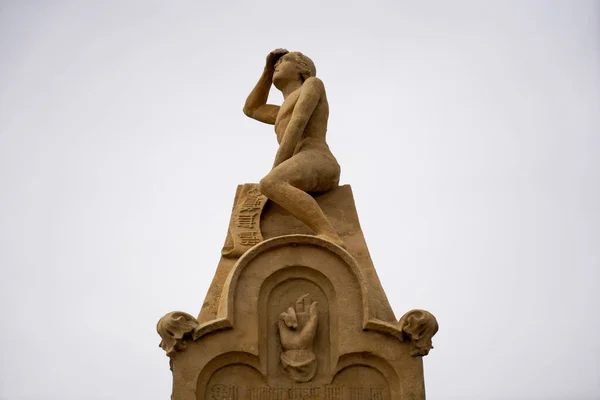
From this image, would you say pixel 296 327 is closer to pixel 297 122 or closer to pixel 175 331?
pixel 175 331

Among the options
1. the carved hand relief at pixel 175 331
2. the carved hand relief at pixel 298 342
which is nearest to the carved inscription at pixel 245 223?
the carved hand relief at pixel 298 342

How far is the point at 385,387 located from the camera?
11.3 metres

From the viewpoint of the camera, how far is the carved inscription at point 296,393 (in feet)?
36.5

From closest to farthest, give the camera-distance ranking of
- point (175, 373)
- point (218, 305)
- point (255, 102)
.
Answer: point (175, 373), point (218, 305), point (255, 102)

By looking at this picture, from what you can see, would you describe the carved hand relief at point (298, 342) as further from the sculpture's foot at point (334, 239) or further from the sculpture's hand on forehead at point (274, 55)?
the sculpture's hand on forehead at point (274, 55)

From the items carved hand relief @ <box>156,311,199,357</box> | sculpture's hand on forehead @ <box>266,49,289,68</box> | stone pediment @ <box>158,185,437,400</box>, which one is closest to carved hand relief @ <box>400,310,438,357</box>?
stone pediment @ <box>158,185,437,400</box>

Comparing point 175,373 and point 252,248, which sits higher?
point 252,248

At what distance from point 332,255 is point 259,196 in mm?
1587

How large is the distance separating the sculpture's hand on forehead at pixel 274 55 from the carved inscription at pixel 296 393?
497 cm

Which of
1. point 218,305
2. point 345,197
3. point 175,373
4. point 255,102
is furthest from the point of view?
point 255,102

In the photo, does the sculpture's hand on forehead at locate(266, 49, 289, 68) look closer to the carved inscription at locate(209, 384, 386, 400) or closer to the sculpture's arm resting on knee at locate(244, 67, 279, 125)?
the sculpture's arm resting on knee at locate(244, 67, 279, 125)

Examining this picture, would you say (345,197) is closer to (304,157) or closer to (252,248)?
(304,157)

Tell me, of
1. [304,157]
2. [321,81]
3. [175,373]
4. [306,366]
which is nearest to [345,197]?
[304,157]

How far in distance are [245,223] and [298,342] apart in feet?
6.49
